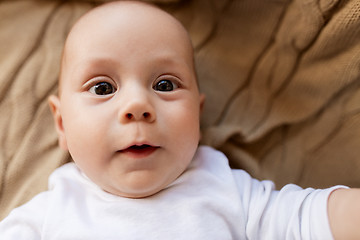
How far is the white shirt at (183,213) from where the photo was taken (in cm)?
96

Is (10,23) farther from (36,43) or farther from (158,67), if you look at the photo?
(158,67)

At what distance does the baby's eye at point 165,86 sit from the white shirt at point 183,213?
0.79ft

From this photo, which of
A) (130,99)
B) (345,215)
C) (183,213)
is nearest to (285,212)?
(345,215)

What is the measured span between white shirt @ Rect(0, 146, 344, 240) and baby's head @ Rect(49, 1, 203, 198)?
55 mm

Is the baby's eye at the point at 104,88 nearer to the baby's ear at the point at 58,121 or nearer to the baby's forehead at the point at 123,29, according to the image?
the baby's forehead at the point at 123,29

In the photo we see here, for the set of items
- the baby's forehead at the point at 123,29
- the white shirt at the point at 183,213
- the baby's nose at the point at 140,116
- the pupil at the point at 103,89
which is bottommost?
the white shirt at the point at 183,213

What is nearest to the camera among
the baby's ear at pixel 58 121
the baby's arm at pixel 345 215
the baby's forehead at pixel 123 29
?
the baby's arm at pixel 345 215

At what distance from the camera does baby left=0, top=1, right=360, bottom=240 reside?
3.05 ft

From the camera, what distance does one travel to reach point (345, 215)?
2.92 ft

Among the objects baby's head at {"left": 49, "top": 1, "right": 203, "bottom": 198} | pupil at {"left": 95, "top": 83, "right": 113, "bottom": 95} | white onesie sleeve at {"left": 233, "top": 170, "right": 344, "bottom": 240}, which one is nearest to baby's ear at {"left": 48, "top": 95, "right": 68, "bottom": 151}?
baby's head at {"left": 49, "top": 1, "right": 203, "bottom": 198}

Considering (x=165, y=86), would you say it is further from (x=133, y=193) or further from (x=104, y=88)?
(x=133, y=193)

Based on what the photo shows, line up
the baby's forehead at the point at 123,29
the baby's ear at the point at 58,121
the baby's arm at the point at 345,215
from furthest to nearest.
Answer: the baby's ear at the point at 58,121 → the baby's forehead at the point at 123,29 → the baby's arm at the point at 345,215

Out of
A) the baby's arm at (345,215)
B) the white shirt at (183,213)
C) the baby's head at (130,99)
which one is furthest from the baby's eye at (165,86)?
the baby's arm at (345,215)

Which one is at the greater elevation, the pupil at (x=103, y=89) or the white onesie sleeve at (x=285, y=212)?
the pupil at (x=103, y=89)
